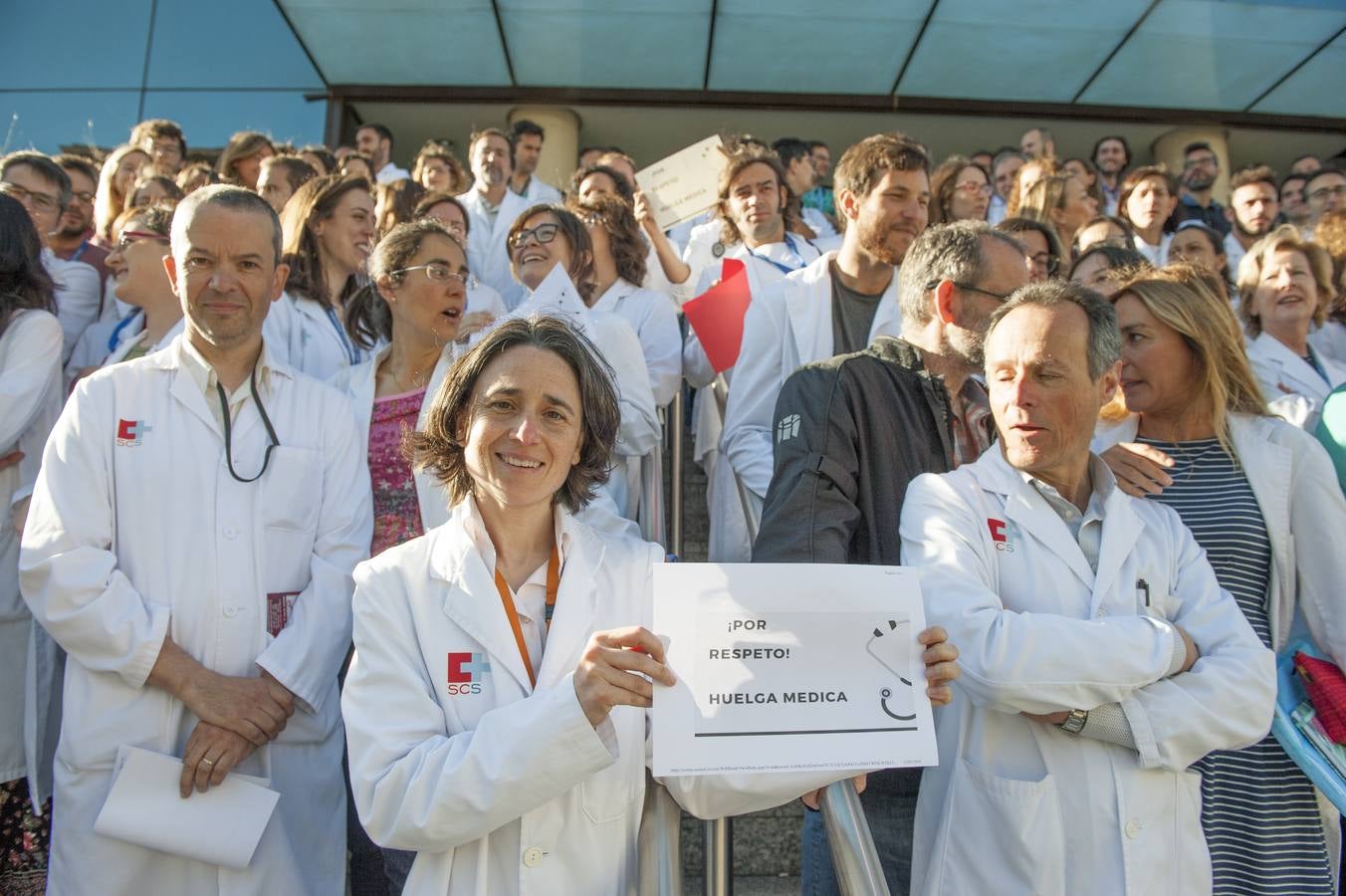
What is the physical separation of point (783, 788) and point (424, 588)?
3.03 feet

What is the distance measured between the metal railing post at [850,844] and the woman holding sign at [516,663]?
11cm

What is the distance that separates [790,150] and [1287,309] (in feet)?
13.3

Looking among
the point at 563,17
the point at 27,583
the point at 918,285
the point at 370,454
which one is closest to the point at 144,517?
the point at 27,583

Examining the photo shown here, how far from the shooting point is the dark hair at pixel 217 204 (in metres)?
3.38

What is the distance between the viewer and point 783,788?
213cm

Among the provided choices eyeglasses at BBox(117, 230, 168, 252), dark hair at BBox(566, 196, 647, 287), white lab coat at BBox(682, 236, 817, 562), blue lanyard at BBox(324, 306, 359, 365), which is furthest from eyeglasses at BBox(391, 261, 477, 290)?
dark hair at BBox(566, 196, 647, 287)

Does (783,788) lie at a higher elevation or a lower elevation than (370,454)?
lower

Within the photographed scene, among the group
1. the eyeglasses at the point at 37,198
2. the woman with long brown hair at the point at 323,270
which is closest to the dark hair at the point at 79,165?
the eyeglasses at the point at 37,198

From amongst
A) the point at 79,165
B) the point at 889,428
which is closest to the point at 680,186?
the point at 889,428

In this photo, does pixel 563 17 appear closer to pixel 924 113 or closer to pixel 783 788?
pixel 924 113

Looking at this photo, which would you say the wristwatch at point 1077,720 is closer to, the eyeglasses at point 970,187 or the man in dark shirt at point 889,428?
the man in dark shirt at point 889,428

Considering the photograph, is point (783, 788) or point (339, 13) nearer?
point (783, 788)

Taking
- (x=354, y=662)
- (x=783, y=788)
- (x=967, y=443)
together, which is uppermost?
(x=967, y=443)

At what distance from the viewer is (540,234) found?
491cm
